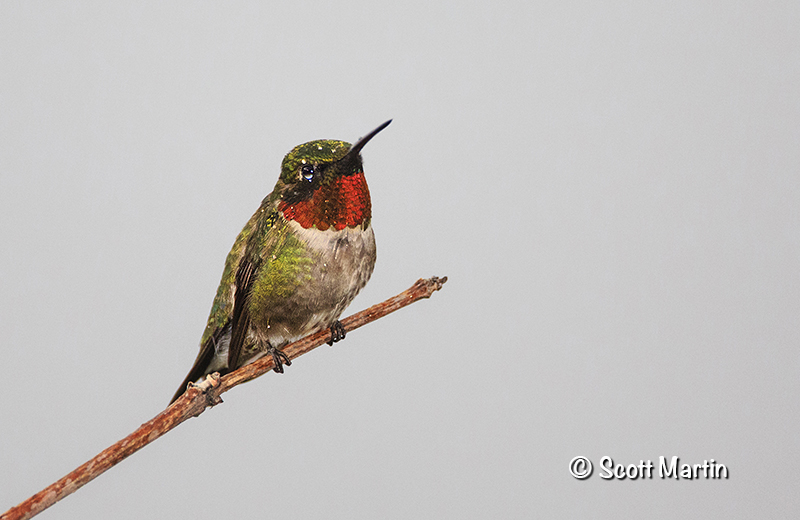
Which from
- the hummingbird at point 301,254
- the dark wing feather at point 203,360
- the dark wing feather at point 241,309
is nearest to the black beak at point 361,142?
the hummingbird at point 301,254

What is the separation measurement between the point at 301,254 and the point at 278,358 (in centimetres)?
51

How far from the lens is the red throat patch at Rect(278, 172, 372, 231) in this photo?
308cm

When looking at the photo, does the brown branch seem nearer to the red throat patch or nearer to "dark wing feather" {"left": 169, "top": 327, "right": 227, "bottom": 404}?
"dark wing feather" {"left": 169, "top": 327, "right": 227, "bottom": 404}

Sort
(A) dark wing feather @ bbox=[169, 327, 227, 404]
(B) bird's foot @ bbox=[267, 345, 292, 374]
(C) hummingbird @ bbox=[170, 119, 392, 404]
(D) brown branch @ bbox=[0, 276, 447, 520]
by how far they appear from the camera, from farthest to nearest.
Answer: (A) dark wing feather @ bbox=[169, 327, 227, 404]
(B) bird's foot @ bbox=[267, 345, 292, 374]
(C) hummingbird @ bbox=[170, 119, 392, 404]
(D) brown branch @ bbox=[0, 276, 447, 520]

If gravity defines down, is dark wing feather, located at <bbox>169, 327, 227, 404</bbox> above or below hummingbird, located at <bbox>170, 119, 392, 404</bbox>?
below

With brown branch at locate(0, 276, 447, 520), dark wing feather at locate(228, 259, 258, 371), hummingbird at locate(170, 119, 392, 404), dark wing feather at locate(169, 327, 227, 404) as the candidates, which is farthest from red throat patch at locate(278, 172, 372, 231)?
dark wing feather at locate(169, 327, 227, 404)

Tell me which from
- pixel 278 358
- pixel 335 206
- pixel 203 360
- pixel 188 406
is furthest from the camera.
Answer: pixel 203 360

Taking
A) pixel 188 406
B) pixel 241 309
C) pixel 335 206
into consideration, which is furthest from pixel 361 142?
pixel 188 406

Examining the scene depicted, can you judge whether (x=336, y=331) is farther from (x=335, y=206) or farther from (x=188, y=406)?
(x=188, y=406)

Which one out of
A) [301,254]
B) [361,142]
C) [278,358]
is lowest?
[278,358]

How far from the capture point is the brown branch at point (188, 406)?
2650 millimetres

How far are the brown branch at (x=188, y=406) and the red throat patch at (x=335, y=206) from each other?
511mm

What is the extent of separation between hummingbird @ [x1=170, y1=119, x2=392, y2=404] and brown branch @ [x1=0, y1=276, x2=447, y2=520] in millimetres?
102

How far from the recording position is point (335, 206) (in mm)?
3084
